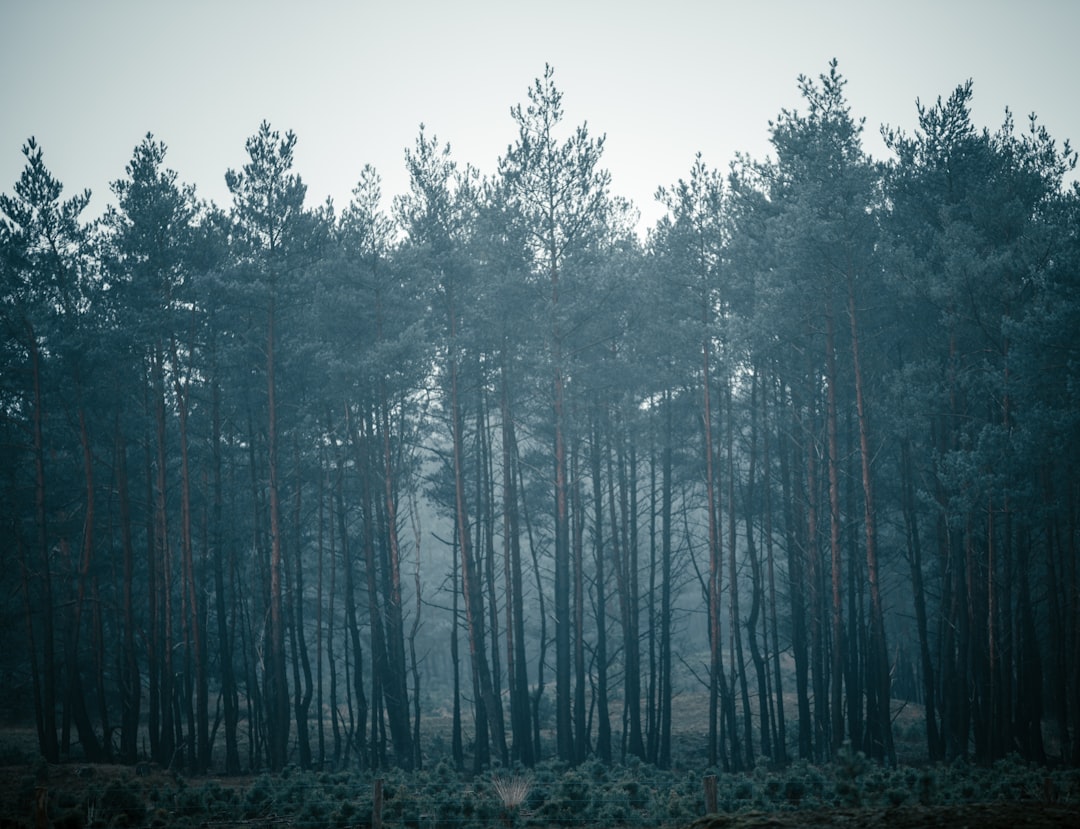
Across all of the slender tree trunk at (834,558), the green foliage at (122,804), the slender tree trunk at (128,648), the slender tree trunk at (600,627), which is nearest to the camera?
the green foliage at (122,804)

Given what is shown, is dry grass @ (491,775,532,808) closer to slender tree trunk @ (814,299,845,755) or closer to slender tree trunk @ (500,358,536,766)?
slender tree trunk @ (500,358,536,766)

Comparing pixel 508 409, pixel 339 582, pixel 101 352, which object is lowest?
pixel 339 582

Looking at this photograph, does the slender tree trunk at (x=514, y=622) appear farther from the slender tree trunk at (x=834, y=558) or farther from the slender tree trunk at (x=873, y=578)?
the slender tree trunk at (x=873, y=578)

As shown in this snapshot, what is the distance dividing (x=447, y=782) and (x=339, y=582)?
17128 millimetres

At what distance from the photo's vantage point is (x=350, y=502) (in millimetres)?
28062

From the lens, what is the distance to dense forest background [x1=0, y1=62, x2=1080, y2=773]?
19406 millimetres

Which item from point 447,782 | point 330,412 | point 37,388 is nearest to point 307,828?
point 447,782

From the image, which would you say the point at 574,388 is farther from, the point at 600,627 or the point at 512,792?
the point at 512,792

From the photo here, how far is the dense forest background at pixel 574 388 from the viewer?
1941 centimetres

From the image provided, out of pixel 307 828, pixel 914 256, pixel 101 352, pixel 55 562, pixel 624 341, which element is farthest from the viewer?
pixel 55 562

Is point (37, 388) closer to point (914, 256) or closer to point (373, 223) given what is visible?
point (373, 223)

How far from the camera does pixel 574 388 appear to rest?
23797mm

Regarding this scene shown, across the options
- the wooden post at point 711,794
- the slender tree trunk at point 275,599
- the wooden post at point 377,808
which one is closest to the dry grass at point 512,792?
the wooden post at point 377,808

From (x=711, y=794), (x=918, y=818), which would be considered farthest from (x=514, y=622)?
(x=918, y=818)
